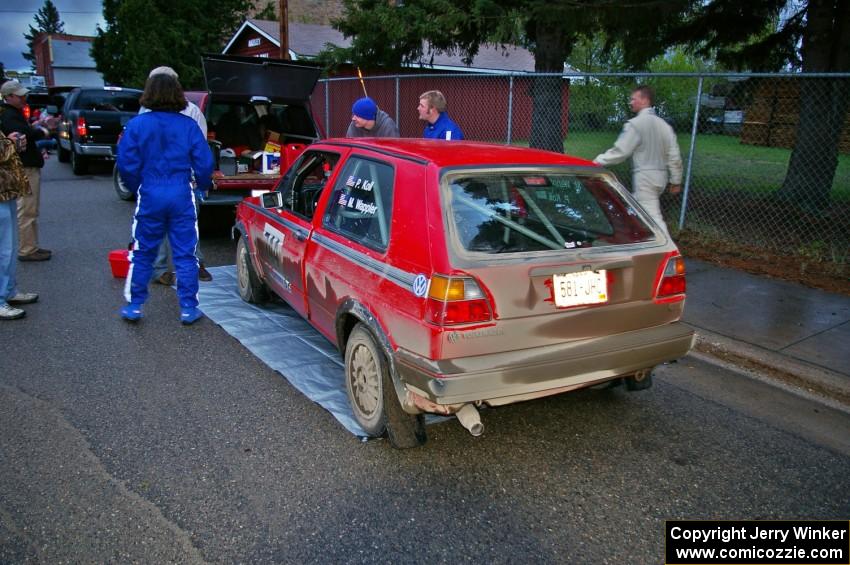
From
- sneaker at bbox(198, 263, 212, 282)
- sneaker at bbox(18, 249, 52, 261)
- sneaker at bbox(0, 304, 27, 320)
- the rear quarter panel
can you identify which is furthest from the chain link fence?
the rear quarter panel

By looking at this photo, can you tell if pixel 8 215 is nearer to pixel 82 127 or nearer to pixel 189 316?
pixel 189 316

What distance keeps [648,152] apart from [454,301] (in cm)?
385

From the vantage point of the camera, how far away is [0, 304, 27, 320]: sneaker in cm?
559

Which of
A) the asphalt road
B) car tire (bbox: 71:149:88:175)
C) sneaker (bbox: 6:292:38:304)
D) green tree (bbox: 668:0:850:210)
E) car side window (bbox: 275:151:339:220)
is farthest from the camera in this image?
car tire (bbox: 71:149:88:175)

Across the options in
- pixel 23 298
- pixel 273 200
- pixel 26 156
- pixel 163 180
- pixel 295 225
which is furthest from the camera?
pixel 26 156

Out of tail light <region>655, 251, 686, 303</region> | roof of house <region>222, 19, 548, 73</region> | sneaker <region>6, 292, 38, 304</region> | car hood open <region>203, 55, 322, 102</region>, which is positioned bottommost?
sneaker <region>6, 292, 38, 304</region>

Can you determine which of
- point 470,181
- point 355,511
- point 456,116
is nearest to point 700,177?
point 456,116

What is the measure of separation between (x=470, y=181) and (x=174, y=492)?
2112 mm

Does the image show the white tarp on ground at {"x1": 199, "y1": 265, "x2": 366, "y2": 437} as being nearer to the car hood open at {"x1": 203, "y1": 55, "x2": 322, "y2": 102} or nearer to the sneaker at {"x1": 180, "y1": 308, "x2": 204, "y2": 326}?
the sneaker at {"x1": 180, "y1": 308, "x2": 204, "y2": 326}

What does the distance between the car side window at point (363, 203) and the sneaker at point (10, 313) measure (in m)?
3.17

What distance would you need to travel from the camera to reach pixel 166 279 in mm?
6773

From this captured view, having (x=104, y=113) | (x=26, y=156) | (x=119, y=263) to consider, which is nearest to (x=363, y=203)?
(x=119, y=263)

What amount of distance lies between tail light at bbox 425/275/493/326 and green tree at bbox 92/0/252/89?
26667 mm

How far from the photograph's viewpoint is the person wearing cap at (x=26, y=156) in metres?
6.70
